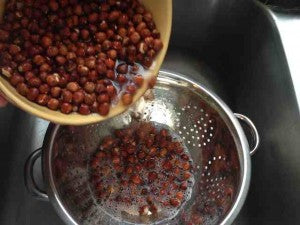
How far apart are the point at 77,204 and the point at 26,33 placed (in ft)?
1.28

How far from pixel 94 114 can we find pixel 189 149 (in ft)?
1.34

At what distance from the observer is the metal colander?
842mm

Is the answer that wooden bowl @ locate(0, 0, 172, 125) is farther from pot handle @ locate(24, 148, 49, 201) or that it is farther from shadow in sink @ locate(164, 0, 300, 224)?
shadow in sink @ locate(164, 0, 300, 224)

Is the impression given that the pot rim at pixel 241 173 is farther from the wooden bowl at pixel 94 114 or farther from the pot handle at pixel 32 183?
the wooden bowl at pixel 94 114

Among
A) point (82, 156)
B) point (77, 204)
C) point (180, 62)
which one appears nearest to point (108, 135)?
point (82, 156)

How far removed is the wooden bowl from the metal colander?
188 mm

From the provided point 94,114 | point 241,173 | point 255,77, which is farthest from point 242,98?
point 94,114

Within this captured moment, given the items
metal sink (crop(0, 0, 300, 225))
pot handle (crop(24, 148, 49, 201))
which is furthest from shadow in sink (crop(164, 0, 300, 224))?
pot handle (crop(24, 148, 49, 201))

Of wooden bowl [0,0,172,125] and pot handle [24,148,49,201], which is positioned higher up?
wooden bowl [0,0,172,125]

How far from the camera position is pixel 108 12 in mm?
741

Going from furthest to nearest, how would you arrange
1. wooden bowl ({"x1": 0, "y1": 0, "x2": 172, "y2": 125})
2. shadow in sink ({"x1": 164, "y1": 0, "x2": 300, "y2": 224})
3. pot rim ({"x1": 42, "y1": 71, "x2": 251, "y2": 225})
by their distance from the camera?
shadow in sink ({"x1": 164, "y1": 0, "x2": 300, "y2": 224}) < pot rim ({"x1": 42, "y1": 71, "x2": 251, "y2": 225}) < wooden bowl ({"x1": 0, "y1": 0, "x2": 172, "y2": 125})

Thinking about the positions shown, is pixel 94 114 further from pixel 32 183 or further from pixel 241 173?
pixel 241 173

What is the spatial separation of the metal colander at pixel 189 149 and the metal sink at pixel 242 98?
0.10 metres

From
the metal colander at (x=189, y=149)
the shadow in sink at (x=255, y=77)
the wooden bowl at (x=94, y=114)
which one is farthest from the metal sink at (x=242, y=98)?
the wooden bowl at (x=94, y=114)
